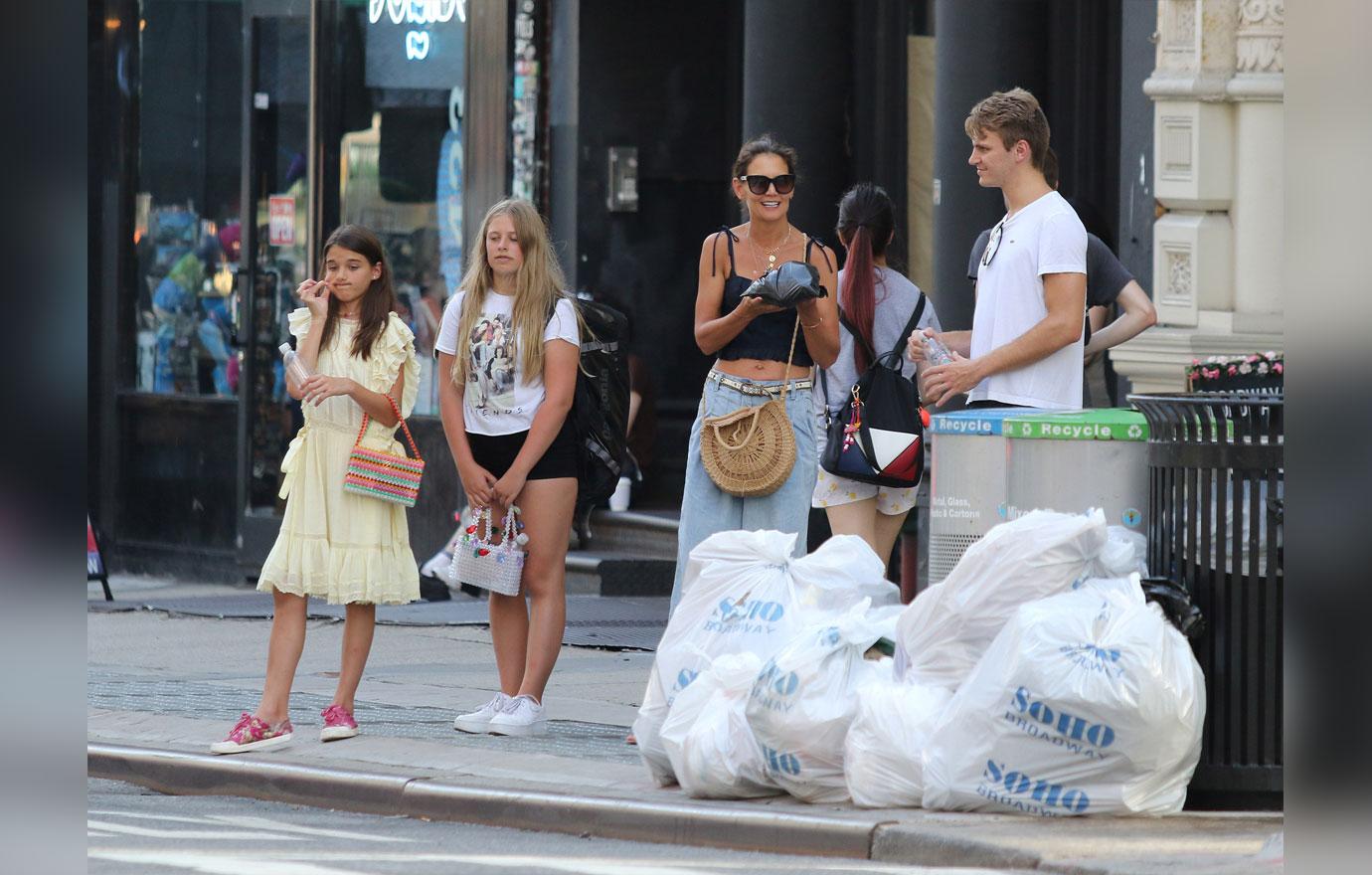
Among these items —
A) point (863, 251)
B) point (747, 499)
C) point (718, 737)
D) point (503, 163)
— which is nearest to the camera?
point (718, 737)

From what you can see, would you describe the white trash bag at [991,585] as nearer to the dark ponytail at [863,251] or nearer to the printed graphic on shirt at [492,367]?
the dark ponytail at [863,251]

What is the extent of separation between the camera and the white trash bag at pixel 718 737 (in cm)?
628

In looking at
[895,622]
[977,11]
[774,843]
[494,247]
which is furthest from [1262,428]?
[977,11]

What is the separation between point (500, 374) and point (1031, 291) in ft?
6.51

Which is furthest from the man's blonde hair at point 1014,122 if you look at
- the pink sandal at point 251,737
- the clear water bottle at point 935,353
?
the pink sandal at point 251,737

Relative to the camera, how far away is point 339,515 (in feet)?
25.2

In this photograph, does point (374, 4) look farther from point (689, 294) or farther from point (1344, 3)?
point (1344, 3)

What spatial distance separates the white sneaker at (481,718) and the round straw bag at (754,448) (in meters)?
1.13

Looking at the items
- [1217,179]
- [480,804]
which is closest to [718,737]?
[480,804]

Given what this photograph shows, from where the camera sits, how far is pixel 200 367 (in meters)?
15.0

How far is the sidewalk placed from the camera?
5.62 metres

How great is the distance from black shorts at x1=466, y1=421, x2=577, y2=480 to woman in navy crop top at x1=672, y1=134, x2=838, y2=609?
19.8 inches

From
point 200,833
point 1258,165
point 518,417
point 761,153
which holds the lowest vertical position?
point 200,833

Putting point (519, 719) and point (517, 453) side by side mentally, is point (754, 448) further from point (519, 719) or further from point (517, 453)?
point (519, 719)
